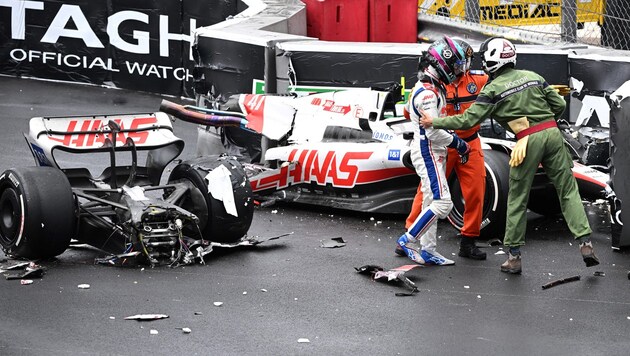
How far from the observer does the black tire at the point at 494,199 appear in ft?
33.6

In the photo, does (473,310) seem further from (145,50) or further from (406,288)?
(145,50)

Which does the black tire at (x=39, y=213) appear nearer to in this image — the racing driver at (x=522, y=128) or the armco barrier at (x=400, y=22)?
the racing driver at (x=522, y=128)

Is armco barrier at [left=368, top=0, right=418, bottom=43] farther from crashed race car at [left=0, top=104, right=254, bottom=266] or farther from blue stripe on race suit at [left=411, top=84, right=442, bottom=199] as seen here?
blue stripe on race suit at [left=411, top=84, right=442, bottom=199]

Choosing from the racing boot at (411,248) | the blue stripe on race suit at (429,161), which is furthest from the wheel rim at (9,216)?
the blue stripe on race suit at (429,161)

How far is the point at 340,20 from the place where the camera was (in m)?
17.0

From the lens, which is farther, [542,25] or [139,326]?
[542,25]

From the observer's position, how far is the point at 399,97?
11711mm

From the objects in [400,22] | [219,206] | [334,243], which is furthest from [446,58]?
[400,22]

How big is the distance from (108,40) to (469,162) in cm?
1072

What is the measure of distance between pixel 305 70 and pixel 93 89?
7.10 m

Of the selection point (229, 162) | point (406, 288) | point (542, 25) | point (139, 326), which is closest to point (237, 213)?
point (229, 162)

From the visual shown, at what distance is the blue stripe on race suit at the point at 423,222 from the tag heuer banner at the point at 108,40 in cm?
908

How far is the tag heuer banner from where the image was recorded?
723 inches

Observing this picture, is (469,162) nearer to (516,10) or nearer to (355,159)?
(355,159)
